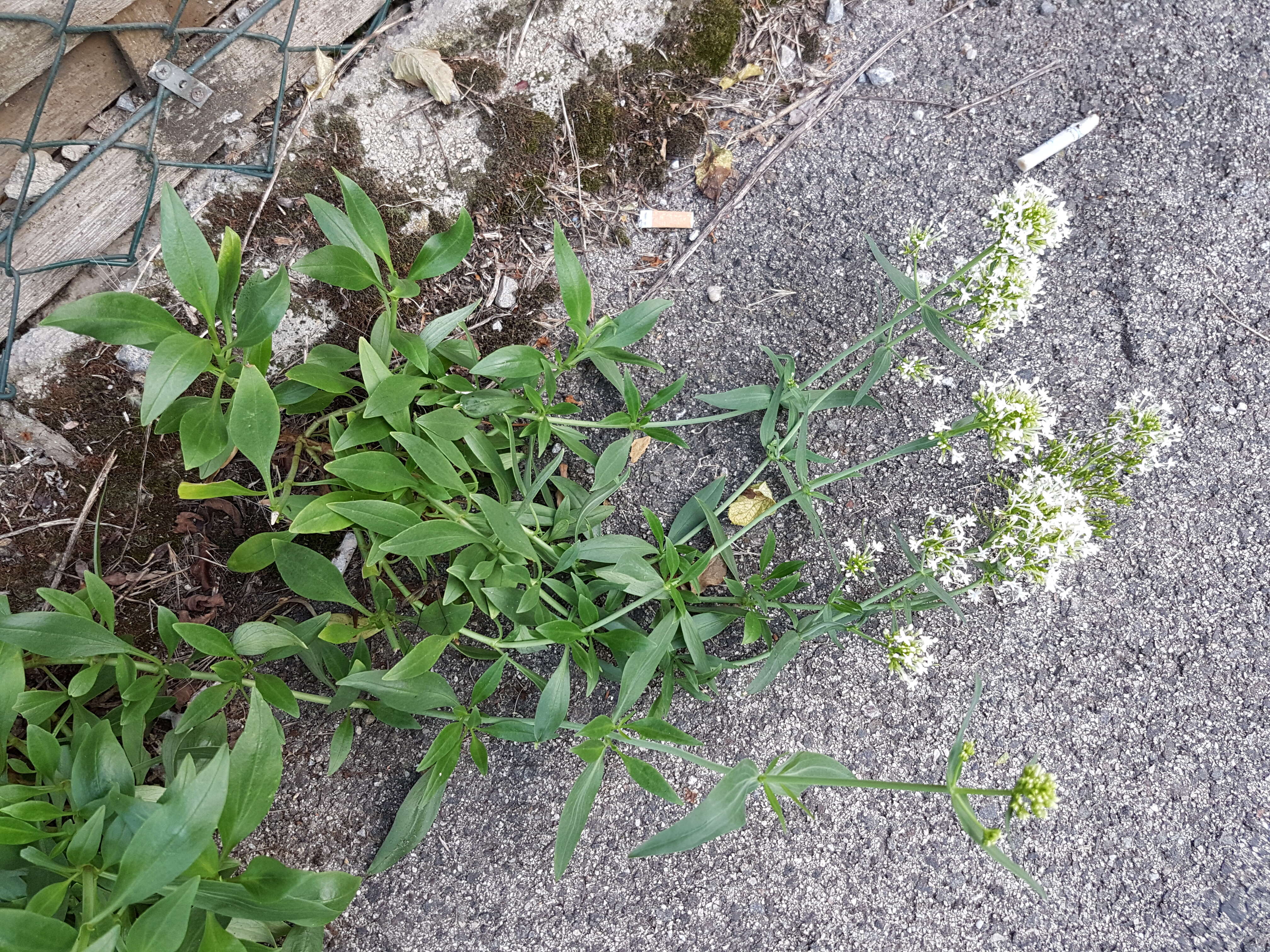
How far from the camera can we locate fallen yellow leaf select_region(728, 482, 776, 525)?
2.43 meters

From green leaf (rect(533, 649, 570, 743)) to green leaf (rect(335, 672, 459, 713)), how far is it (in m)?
0.22

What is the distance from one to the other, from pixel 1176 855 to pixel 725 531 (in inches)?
65.1

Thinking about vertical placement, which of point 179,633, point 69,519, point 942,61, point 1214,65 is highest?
point 69,519

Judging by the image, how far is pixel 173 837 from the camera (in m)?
1.38

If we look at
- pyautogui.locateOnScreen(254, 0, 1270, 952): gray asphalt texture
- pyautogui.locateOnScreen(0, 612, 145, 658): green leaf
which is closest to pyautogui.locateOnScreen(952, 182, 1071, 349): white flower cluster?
pyautogui.locateOnScreen(254, 0, 1270, 952): gray asphalt texture

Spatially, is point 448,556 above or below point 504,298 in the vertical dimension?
below

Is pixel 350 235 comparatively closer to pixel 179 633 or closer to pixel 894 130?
pixel 179 633

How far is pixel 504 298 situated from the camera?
98.7 inches

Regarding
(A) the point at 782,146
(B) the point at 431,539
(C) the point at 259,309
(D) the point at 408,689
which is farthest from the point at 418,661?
(A) the point at 782,146

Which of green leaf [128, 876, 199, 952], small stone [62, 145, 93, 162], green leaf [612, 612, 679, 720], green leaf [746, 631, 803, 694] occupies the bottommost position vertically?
green leaf [746, 631, 803, 694]

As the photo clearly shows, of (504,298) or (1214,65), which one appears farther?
(1214,65)

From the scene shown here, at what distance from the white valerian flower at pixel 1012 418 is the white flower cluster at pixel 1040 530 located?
0.09 metres

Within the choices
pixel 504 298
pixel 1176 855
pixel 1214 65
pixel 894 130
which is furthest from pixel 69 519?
pixel 1214 65

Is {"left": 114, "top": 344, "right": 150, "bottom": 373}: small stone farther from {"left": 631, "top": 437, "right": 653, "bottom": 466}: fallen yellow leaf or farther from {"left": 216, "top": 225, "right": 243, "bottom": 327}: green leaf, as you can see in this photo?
{"left": 631, "top": 437, "right": 653, "bottom": 466}: fallen yellow leaf
